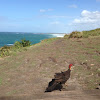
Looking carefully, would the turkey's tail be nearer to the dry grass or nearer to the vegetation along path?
the vegetation along path

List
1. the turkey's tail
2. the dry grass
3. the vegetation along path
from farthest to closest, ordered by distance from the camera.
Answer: the dry grass < the turkey's tail < the vegetation along path

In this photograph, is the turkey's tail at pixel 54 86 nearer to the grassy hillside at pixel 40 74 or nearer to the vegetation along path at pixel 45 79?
the vegetation along path at pixel 45 79

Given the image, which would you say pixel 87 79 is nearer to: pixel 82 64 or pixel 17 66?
pixel 82 64

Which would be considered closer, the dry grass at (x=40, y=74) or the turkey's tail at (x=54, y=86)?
the turkey's tail at (x=54, y=86)

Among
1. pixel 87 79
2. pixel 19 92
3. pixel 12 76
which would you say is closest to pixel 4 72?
pixel 12 76

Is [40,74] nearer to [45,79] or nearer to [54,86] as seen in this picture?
[45,79]

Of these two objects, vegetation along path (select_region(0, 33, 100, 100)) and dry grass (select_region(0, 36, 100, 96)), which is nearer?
vegetation along path (select_region(0, 33, 100, 100))

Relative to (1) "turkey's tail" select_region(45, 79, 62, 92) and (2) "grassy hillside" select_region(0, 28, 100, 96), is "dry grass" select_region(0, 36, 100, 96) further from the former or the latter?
(1) "turkey's tail" select_region(45, 79, 62, 92)

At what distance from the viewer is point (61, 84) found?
13.6ft

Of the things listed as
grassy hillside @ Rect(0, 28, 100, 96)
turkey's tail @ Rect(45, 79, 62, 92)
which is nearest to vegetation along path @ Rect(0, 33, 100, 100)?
grassy hillside @ Rect(0, 28, 100, 96)

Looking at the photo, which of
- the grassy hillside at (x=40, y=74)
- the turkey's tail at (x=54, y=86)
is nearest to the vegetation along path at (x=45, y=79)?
the grassy hillside at (x=40, y=74)

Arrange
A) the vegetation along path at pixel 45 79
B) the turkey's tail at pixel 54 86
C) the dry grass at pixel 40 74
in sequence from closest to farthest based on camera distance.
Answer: the vegetation along path at pixel 45 79, the turkey's tail at pixel 54 86, the dry grass at pixel 40 74

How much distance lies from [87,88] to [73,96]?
32.4 inches

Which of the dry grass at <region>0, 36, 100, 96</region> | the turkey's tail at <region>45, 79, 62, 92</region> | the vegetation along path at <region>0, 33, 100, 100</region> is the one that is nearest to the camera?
the vegetation along path at <region>0, 33, 100, 100</region>
